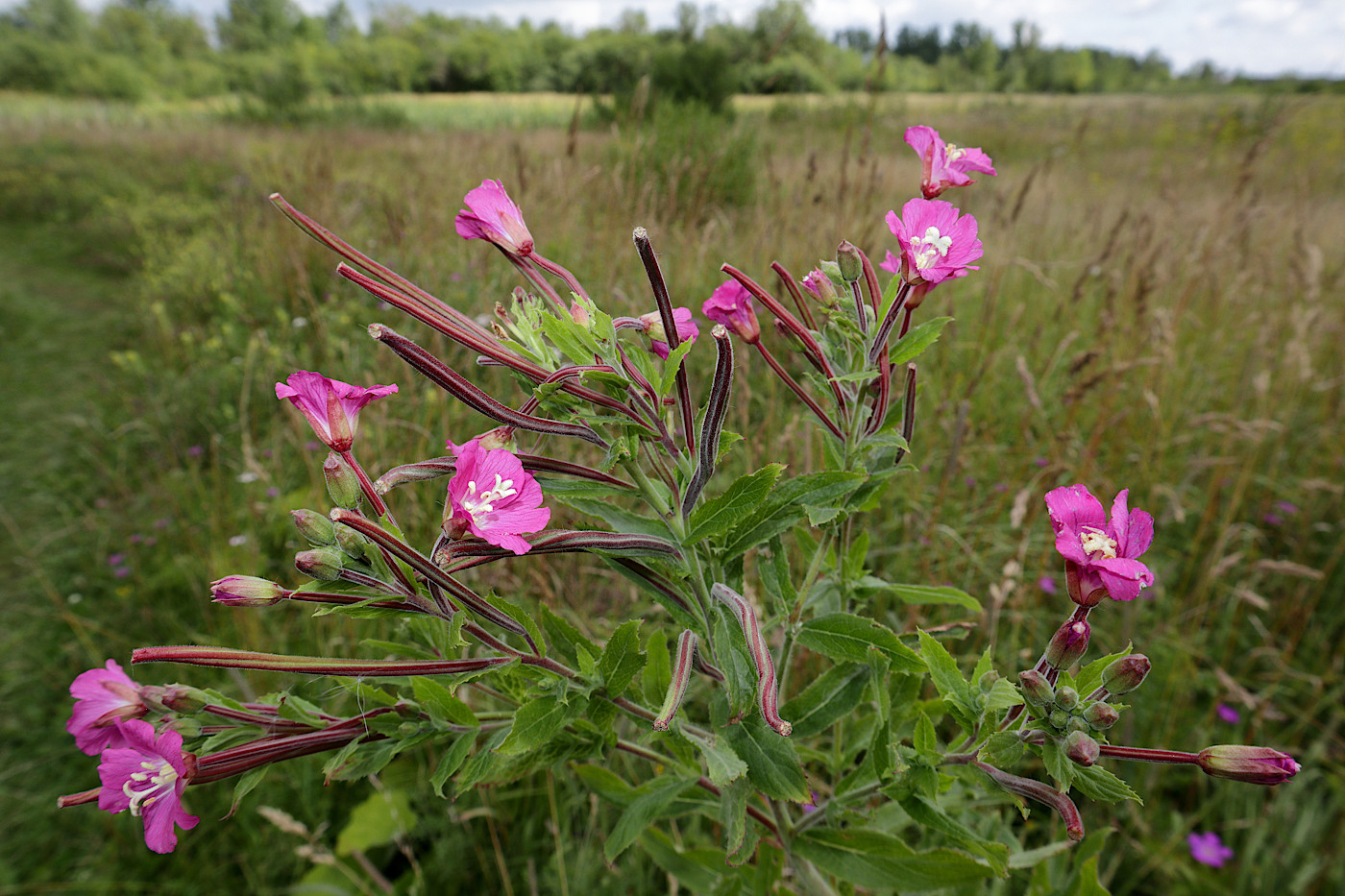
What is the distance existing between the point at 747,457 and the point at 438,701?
5.66ft

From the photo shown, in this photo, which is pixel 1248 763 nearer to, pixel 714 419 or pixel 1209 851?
pixel 714 419

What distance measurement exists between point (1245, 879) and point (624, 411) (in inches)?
93.5

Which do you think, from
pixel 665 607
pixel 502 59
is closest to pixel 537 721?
pixel 665 607

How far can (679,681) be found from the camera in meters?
0.82

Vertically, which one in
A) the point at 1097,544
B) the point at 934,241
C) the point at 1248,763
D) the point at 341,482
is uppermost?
the point at 934,241

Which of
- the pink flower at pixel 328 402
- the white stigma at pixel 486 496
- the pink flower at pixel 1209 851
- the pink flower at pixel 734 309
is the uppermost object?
the pink flower at pixel 734 309

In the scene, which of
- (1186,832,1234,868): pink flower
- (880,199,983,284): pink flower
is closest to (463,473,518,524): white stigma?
(880,199,983,284): pink flower

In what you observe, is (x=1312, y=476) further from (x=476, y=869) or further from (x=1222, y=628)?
(x=476, y=869)

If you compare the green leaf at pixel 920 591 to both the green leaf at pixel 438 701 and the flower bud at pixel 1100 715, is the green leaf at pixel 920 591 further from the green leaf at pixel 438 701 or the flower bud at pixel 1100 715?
the green leaf at pixel 438 701

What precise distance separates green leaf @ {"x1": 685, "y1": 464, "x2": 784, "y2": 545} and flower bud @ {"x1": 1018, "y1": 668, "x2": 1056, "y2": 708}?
35 centimetres

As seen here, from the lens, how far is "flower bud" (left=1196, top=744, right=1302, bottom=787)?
2.53 feet

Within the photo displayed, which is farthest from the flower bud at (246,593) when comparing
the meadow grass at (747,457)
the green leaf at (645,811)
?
the meadow grass at (747,457)

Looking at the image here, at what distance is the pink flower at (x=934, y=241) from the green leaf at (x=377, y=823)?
2.03 meters

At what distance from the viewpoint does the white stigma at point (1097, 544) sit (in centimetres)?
80
